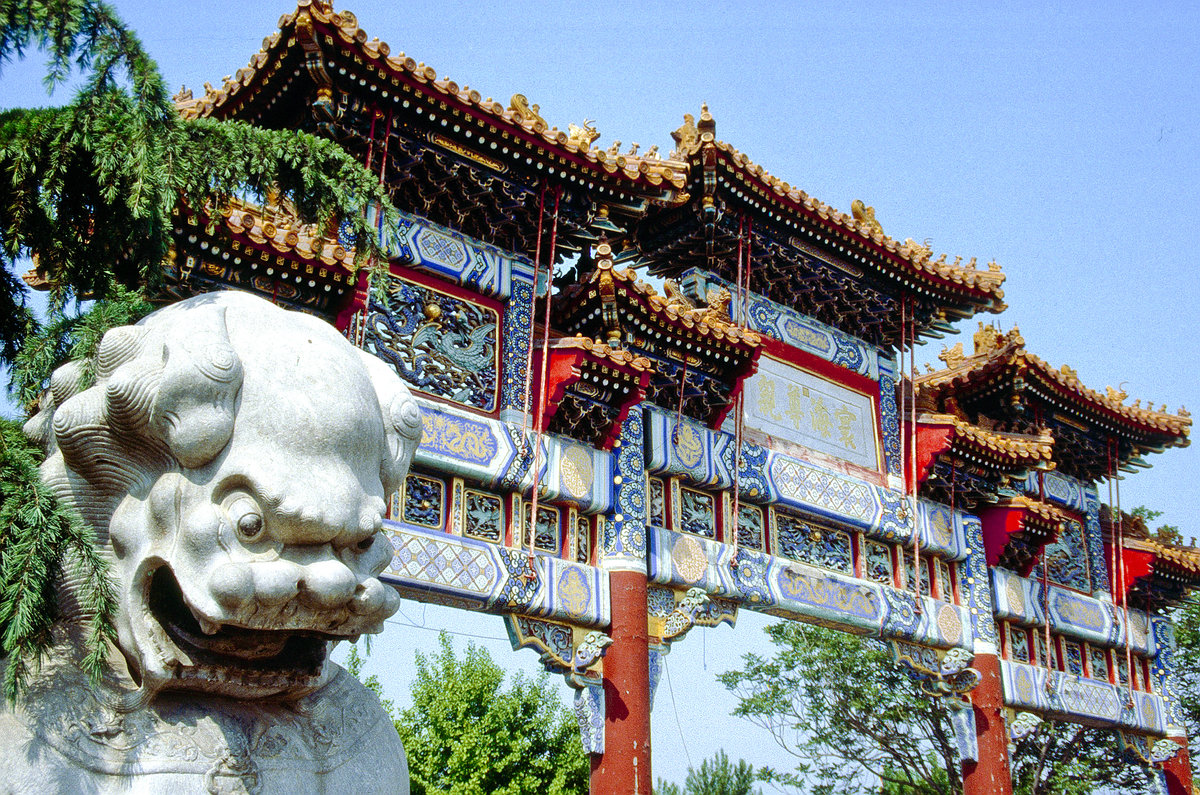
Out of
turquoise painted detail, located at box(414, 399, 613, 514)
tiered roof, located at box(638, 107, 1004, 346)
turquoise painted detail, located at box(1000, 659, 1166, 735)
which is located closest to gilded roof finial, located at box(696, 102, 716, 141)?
tiered roof, located at box(638, 107, 1004, 346)

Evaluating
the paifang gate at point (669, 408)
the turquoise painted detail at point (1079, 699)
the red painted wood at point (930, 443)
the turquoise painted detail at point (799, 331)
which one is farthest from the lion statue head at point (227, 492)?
the turquoise painted detail at point (1079, 699)

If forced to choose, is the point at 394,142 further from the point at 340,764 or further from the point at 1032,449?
the point at 1032,449

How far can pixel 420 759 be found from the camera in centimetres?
1839

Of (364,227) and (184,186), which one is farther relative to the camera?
(364,227)

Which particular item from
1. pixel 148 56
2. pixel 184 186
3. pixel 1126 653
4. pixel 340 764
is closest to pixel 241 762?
pixel 340 764

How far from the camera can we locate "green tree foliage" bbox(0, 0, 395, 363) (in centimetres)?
445

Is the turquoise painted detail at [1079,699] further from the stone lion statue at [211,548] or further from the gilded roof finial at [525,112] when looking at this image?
the stone lion statue at [211,548]

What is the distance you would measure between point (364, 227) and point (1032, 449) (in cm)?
1108

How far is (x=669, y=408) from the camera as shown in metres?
11.9

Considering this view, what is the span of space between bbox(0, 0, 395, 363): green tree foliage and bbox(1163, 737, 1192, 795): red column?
15.1 meters

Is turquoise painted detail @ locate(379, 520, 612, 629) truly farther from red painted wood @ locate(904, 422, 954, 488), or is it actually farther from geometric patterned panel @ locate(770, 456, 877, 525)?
red painted wood @ locate(904, 422, 954, 488)

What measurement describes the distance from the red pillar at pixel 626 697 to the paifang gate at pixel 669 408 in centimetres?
2

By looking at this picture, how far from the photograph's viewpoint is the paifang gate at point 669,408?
9.80 m

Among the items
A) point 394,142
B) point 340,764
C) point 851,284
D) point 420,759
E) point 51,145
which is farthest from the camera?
point 420,759
